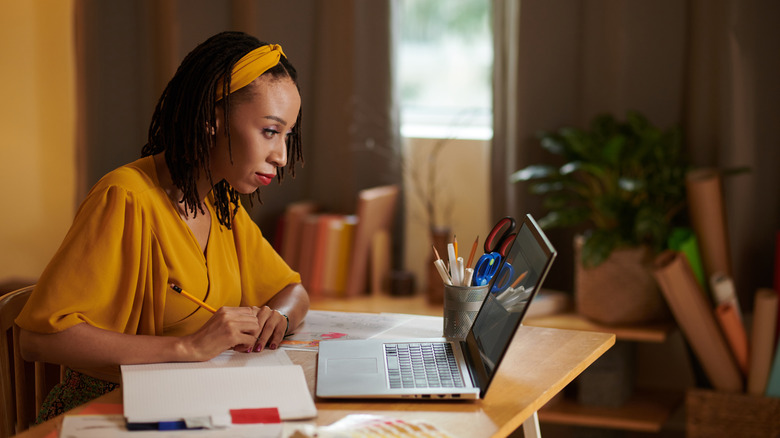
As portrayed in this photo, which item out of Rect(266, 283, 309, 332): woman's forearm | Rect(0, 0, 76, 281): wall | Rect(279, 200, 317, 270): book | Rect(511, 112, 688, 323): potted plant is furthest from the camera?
Rect(0, 0, 76, 281): wall

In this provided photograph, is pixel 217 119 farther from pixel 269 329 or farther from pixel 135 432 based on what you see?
pixel 135 432

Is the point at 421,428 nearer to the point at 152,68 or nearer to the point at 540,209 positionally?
the point at 540,209

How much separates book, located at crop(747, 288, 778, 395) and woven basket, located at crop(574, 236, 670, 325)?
289 mm

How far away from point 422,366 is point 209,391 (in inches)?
12.7

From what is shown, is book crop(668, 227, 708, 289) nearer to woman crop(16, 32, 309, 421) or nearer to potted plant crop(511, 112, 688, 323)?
potted plant crop(511, 112, 688, 323)

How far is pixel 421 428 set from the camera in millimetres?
1047

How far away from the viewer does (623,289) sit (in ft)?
8.00

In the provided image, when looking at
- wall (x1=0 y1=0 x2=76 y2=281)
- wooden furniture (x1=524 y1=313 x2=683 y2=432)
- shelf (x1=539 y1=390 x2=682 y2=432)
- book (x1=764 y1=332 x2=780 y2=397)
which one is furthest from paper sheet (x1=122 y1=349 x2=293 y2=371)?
wall (x1=0 y1=0 x2=76 y2=281)

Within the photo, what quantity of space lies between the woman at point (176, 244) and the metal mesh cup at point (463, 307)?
284 mm

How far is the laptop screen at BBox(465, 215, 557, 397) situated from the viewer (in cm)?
113

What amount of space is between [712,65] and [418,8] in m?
0.99

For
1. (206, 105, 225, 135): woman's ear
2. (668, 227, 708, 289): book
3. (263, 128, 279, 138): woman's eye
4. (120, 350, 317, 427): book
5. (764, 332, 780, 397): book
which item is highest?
(206, 105, 225, 135): woman's ear

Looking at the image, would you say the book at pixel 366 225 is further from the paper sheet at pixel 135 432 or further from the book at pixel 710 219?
the paper sheet at pixel 135 432

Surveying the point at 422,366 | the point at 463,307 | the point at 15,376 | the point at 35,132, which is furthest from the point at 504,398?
the point at 35,132
